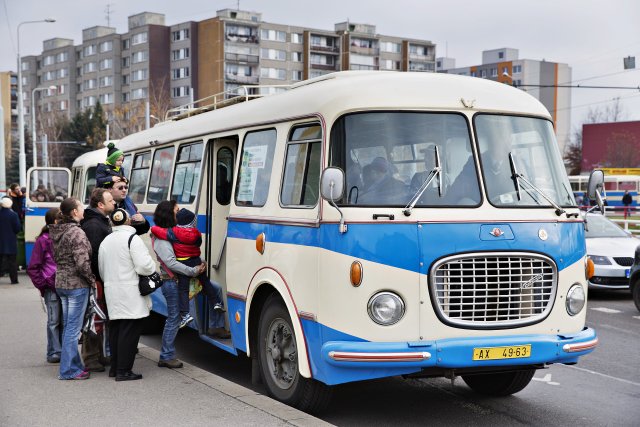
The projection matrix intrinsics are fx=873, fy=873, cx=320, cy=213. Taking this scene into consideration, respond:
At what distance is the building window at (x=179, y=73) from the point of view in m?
105

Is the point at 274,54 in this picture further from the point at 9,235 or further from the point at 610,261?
the point at 610,261

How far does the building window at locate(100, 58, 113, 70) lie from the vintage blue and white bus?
11155 centimetres

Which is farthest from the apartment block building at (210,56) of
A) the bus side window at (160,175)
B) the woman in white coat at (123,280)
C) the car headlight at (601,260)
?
the woman in white coat at (123,280)

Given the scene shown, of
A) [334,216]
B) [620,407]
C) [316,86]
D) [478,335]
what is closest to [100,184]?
[316,86]

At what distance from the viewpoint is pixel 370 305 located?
6.57 meters

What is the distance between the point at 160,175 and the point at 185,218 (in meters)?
2.58

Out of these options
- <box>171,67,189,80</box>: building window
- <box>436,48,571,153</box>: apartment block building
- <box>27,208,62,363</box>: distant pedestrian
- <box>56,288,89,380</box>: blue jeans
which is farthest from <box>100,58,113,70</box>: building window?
<box>56,288,89,380</box>: blue jeans

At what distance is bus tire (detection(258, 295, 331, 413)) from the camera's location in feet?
23.7

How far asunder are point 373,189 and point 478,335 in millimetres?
1386

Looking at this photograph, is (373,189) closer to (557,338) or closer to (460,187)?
(460,187)

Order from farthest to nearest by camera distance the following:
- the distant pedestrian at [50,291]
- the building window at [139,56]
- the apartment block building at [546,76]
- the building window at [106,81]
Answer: the apartment block building at [546,76]
the building window at [106,81]
the building window at [139,56]
the distant pedestrian at [50,291]

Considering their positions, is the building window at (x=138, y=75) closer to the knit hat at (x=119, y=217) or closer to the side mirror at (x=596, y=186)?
the knit hat at (x=119, y=217)

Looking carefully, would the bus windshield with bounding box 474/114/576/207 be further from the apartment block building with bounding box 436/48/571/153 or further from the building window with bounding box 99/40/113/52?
the apartment block building with bounding box 436/48/571/153

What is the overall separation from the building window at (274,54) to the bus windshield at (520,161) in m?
100
